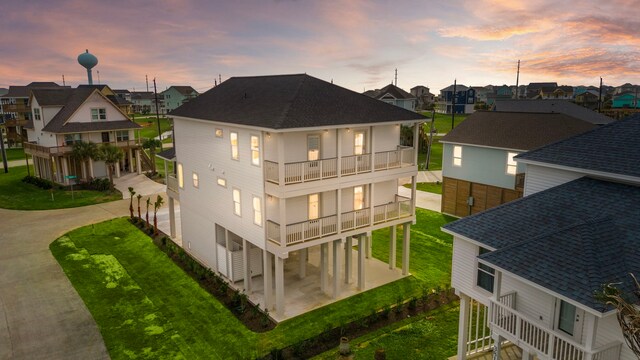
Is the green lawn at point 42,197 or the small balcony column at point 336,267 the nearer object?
the small balcony column at point 336,267

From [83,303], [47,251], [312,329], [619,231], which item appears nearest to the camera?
[619,231]

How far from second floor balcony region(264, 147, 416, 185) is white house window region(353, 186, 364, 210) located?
1471mm

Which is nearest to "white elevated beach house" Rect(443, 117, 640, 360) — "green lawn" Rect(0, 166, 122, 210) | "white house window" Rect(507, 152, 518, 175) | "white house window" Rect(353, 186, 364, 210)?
"white house window" Rect(353, 186, 364, 210)

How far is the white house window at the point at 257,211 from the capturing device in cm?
2072

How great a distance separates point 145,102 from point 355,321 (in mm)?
169477

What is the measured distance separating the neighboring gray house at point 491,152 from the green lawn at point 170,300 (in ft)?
18.1

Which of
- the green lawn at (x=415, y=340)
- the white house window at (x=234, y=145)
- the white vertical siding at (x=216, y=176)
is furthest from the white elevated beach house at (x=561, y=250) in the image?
the white house window at (x=234, y=145)

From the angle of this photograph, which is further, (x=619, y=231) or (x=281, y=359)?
(x=281, y=359)

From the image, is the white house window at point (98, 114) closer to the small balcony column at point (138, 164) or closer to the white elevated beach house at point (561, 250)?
the small balcony column at point (138, 164)

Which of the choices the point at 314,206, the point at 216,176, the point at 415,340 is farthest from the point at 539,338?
the point at 216,176

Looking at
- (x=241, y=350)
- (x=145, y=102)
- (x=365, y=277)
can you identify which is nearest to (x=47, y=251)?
(x=241, y=350)

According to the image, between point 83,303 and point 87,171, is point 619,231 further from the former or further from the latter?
point 87,171

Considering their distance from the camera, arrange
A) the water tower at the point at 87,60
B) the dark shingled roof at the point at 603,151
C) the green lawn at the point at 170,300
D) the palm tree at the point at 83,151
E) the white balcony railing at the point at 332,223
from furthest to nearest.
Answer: the water tower at the point at 87,60 → the palm tree at the point at 83,151 → the white balcony railing at the point at 332,223 → the green lawn at the point at 170,300 → the dark shingled roof at the point at 603,151

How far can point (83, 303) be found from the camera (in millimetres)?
21688
